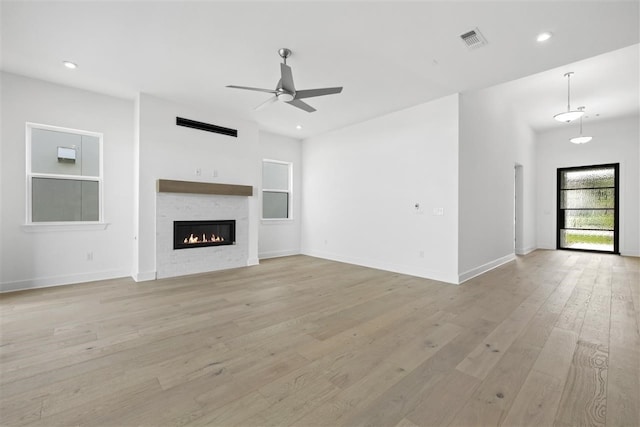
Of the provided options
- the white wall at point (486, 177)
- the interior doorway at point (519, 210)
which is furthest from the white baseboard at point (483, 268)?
the interior doorway at point (519, 210)

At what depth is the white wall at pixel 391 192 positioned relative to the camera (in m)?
4.46

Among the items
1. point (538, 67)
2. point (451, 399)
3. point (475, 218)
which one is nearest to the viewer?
point (451, 399)

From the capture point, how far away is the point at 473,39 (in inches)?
114

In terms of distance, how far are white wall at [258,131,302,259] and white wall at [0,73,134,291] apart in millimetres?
2648

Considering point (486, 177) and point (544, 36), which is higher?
point (544, 36)

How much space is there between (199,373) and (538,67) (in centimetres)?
493

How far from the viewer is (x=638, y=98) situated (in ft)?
17.8

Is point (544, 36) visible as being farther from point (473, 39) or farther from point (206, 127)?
point (206, 127)

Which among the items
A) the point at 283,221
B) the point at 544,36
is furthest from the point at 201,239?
the point at 544,36

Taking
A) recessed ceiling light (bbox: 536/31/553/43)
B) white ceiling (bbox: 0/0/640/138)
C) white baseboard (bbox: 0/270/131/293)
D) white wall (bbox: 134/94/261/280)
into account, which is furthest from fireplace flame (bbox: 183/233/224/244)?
recessed ceiling light (bbox: 536/31/553/43)

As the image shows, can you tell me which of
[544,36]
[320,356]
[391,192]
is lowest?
[320,356]

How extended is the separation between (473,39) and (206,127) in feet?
14.2

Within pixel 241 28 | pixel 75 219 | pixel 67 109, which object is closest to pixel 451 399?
pixel 241 28

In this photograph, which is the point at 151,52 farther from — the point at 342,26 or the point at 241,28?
the point at 342,26
